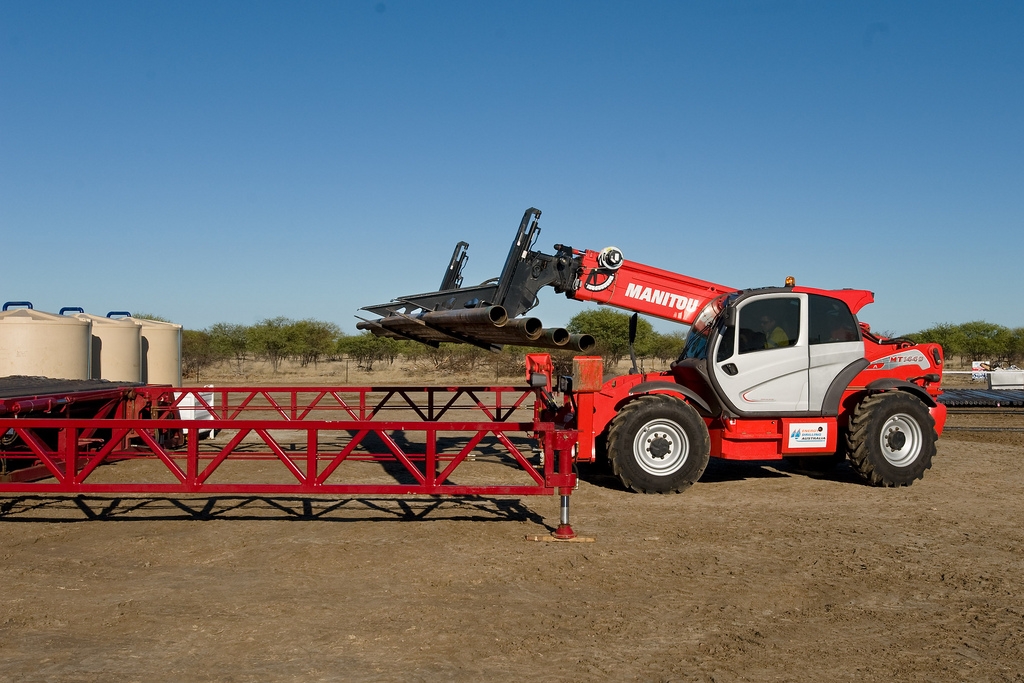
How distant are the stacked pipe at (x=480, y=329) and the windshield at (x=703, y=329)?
2367 mm

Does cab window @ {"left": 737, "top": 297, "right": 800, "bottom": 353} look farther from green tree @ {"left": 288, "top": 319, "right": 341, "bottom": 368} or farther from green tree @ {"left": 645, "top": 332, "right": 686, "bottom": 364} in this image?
green tree @ {"left": 288, "top": 319, "right": 341, "bottom": 368}

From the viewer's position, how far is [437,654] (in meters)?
5.15

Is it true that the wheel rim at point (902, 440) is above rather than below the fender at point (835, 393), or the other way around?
below

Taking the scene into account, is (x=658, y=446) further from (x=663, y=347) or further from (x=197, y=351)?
(x=197, y=351)

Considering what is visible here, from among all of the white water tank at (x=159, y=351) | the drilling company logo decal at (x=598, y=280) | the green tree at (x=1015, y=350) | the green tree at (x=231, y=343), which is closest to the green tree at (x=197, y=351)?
the green tree at (x=231, y=343)

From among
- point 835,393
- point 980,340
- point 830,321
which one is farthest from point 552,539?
point 980,340

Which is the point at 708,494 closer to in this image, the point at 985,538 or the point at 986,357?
the point at 985,538

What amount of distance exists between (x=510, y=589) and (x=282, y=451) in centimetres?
284

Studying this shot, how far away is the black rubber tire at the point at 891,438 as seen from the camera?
10977 mm

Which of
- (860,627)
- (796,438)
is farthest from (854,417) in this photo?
(860,627)

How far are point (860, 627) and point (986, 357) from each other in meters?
53.5

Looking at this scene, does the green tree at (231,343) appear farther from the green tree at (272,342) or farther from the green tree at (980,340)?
the green tree at (980,340)

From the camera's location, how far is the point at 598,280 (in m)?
11.5

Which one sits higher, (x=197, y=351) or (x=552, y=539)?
(x=197, y=351)
